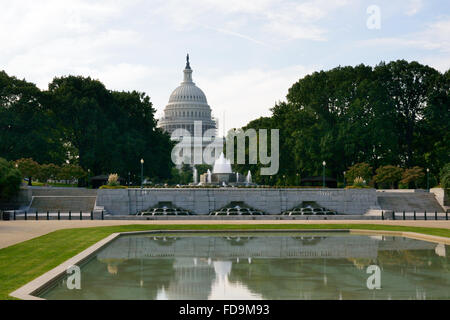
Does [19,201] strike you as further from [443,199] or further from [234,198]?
[443,199]

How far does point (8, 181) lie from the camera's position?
167ft

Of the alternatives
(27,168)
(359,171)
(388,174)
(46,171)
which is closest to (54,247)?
(27,168)

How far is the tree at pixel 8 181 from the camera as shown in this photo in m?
50.6

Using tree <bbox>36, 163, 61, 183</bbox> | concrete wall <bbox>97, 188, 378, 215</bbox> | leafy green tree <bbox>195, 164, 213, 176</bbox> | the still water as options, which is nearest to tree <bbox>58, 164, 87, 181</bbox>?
tree <bbox>36, 163, 61, 183</bbox>

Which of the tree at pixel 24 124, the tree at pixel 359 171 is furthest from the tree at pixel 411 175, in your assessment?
the tree at pixel 24 124

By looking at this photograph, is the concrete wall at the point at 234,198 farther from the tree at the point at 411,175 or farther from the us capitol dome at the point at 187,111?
the us capitol dome at the point at 187,111

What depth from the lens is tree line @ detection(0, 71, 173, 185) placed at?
242 feet

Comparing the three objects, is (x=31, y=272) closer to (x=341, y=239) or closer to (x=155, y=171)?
(x=341, y=239)

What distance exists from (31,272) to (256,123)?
271ft

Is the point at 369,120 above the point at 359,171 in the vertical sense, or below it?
above

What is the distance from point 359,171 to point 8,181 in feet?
133

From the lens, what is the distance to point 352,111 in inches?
2894

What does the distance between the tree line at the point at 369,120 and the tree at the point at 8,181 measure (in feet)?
122
